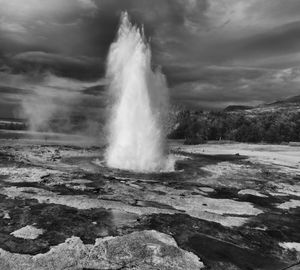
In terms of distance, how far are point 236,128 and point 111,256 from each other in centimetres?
6695

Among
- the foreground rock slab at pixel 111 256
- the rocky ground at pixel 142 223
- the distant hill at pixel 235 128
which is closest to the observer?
the foreground rock slab at pixel 111 256

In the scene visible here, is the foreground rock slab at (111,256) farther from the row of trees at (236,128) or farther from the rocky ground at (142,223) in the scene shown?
the row of trees at (236,128)

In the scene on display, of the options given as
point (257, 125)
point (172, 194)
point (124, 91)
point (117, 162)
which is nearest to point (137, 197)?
point (172, 194)

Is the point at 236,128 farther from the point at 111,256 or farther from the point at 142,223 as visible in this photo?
the point at 111,256

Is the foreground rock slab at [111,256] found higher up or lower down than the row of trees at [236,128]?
lower down

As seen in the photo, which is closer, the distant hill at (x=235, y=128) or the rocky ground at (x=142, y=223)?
the rocky ground at (x=142, y=223)

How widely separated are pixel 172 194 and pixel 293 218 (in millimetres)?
4919

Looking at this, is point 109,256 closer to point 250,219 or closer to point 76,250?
point 76,250

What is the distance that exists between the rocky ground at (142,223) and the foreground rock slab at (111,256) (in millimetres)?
22

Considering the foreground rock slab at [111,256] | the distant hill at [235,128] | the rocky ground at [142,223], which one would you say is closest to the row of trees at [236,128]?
the distant hill at [235,128]

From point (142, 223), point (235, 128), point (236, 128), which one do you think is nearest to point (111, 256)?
point (142, 223)

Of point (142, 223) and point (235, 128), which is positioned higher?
point (235, 128)

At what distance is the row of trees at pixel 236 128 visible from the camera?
62812 mm

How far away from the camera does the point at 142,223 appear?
31.5ft
